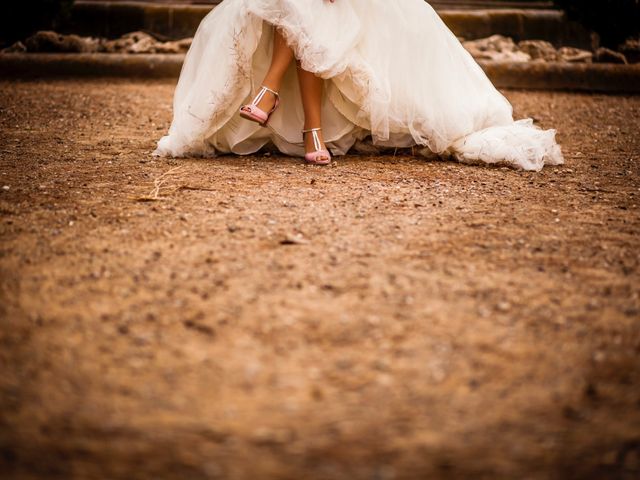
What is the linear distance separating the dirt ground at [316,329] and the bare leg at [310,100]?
448 millimetres

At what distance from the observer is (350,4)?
2791 millimetres

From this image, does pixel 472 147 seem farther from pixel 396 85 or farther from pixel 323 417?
pixel 323 417

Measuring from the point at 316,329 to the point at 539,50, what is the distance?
5.55 meters

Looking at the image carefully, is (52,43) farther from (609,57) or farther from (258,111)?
(609,57)

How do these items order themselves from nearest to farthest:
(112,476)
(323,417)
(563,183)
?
(112,476), (323,417), (563,183)

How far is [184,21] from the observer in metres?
6.57

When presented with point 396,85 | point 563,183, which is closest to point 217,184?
point 396,85

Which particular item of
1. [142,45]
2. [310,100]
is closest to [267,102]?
[310,100]

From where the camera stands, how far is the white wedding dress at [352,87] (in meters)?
2.73

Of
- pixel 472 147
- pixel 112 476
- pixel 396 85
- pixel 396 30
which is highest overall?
pixel 396 30

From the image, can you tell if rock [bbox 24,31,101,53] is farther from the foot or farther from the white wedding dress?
the foot

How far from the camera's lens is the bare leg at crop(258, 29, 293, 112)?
279cm

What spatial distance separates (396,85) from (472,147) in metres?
0.47

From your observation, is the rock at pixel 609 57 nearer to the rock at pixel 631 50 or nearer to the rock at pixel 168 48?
the rock at pixel 631 50
